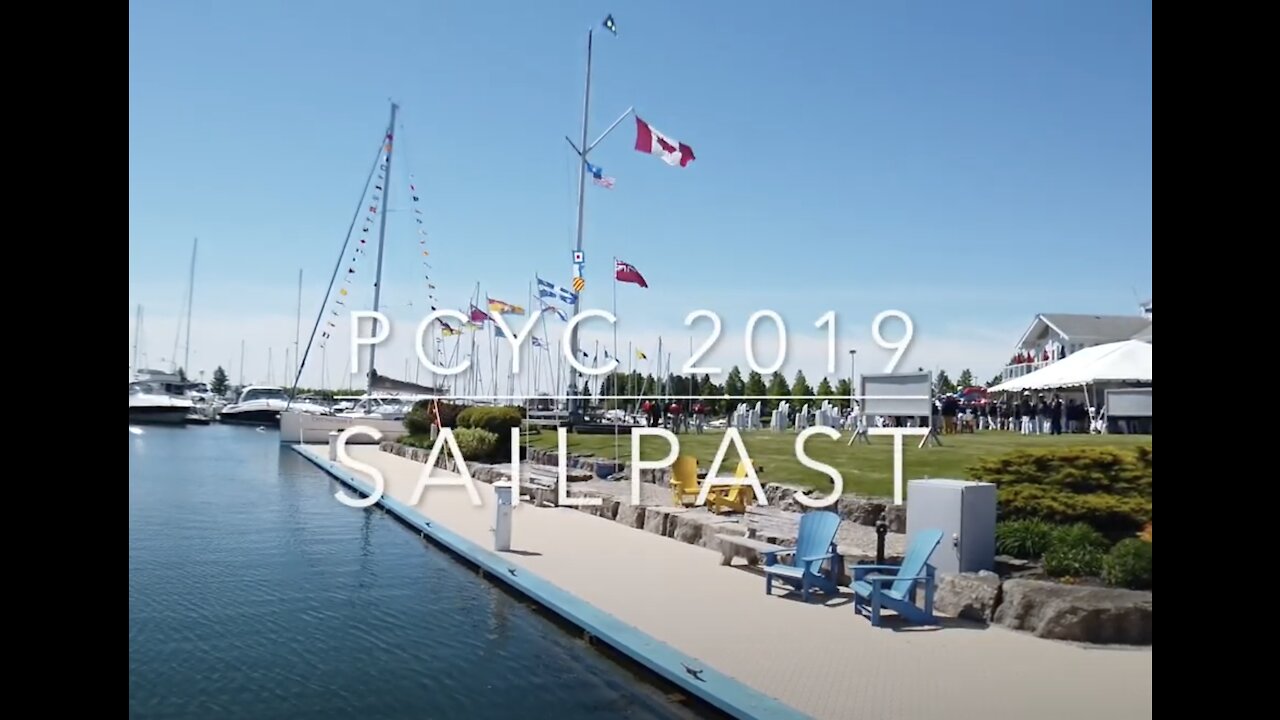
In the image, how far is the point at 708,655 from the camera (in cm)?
841

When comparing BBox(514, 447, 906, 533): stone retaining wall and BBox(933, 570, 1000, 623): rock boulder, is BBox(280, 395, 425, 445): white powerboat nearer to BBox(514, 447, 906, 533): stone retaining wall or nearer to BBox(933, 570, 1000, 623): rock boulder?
BBox(514, 447, 906, 533): stone retaining wall

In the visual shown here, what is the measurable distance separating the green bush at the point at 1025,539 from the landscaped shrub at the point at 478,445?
19916 mm

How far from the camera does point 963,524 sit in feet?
32.9

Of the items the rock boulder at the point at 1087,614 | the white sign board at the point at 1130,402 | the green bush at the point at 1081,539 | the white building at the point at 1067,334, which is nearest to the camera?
the rock boulder at the point at 1087,614

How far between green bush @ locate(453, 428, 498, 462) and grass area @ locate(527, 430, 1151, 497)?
4031mm

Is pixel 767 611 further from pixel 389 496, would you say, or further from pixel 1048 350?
pixel 1048 350

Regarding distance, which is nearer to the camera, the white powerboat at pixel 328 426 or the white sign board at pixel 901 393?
the white sign board at pixel 901 393

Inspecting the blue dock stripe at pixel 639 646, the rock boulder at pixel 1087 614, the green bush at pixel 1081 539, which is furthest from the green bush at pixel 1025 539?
the blue dock stripe at pixel 639 646

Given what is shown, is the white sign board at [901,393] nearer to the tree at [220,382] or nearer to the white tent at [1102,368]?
the white tent at [1102,368]

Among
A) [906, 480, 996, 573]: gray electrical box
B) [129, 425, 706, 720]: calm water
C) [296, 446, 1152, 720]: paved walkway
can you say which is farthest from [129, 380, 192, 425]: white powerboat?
[906, 480, 996, 573]: gray electrical box

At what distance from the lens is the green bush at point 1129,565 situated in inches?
365

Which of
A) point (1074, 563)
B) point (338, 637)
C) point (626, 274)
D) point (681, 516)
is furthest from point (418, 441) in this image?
point (1074, 563)

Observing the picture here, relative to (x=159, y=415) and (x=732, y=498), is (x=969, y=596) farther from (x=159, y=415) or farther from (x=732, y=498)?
(x=159, y=415)
